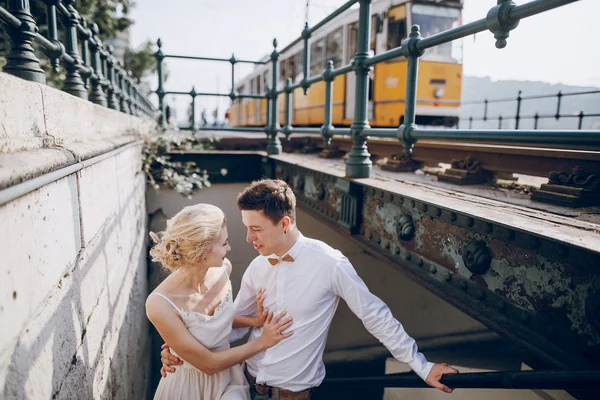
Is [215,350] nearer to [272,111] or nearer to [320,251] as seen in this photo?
[320,251]

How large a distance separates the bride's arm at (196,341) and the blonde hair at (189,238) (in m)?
0.26

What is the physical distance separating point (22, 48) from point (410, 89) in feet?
7.09

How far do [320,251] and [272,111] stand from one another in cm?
417

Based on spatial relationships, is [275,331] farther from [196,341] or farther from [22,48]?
[22,48]

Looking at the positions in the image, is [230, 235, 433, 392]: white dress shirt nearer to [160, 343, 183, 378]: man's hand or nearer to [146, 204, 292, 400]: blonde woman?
[146, 204, 292, 400]: blonde woman

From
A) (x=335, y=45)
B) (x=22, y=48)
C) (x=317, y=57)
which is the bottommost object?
(x=22, y=48)

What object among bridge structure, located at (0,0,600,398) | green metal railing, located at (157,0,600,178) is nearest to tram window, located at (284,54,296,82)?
green metal railing, located at (157,0,600,178)

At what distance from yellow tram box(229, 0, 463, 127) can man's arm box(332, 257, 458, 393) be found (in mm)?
7778

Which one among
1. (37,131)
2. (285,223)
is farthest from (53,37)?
(285,223)

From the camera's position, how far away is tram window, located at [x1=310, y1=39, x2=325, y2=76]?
10.9 metres

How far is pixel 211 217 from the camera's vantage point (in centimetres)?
254

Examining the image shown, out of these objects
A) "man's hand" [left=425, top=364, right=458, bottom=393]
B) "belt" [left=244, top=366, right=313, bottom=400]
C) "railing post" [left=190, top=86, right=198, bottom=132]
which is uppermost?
"railing post" [left=190, top=86, right=198, bottom=132]

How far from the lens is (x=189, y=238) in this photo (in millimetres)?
2459

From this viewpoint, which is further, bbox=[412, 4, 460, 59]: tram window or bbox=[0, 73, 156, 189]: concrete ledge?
bbox=[412, 4, 460, 59]: tram window
